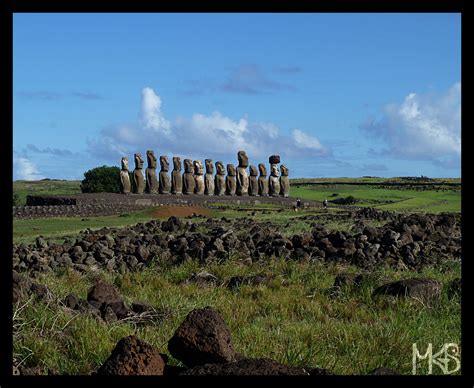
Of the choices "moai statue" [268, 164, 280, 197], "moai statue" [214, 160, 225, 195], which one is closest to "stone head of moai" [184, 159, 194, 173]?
"moai statue" [214, 160, 225, 195]

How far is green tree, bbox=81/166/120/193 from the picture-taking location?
4262 centimetres

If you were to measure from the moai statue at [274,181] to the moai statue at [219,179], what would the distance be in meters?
2.80

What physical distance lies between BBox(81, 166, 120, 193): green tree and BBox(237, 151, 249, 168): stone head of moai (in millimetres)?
9816

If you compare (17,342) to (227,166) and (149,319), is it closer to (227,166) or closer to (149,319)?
(149,319)

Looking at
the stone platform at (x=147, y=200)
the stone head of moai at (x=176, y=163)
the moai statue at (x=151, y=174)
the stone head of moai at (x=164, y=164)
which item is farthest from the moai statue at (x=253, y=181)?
the moai statue at (x=151, y=174)

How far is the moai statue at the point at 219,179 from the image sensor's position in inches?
1428

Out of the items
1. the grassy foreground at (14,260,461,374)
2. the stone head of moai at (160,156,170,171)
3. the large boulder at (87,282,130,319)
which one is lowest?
the grassy foreground at (14,260,461,374)

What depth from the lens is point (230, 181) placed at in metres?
36.8

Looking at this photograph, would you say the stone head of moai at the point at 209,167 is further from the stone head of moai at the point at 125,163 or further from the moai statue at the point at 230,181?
the stone head of moai at the point at 125,163

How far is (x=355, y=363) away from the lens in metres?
4.67

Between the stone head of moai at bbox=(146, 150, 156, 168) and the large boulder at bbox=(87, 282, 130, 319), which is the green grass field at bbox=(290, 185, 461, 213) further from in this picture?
the large boulder at bbox=(87, 282, 130, 319)
